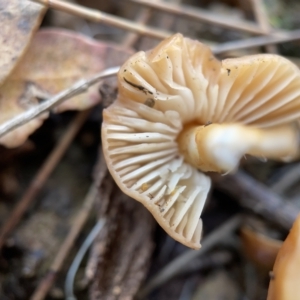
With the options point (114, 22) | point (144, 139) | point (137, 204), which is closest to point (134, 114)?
point (144, 139)

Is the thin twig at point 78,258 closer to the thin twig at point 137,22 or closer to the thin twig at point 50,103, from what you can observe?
the thin twig at point 50,103

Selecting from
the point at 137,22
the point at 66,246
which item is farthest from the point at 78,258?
the point at 137,22

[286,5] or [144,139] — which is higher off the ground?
[286,5]

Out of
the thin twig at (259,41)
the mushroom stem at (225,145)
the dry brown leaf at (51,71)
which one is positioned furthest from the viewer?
the thin twig at (259,41)

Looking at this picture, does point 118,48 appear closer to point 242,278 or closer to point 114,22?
point 114,22

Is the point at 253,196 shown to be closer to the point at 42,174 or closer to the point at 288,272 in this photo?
the point at 288,272

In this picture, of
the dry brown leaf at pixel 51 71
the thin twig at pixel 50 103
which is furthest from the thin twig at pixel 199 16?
the thin twig at pixel 50 103
